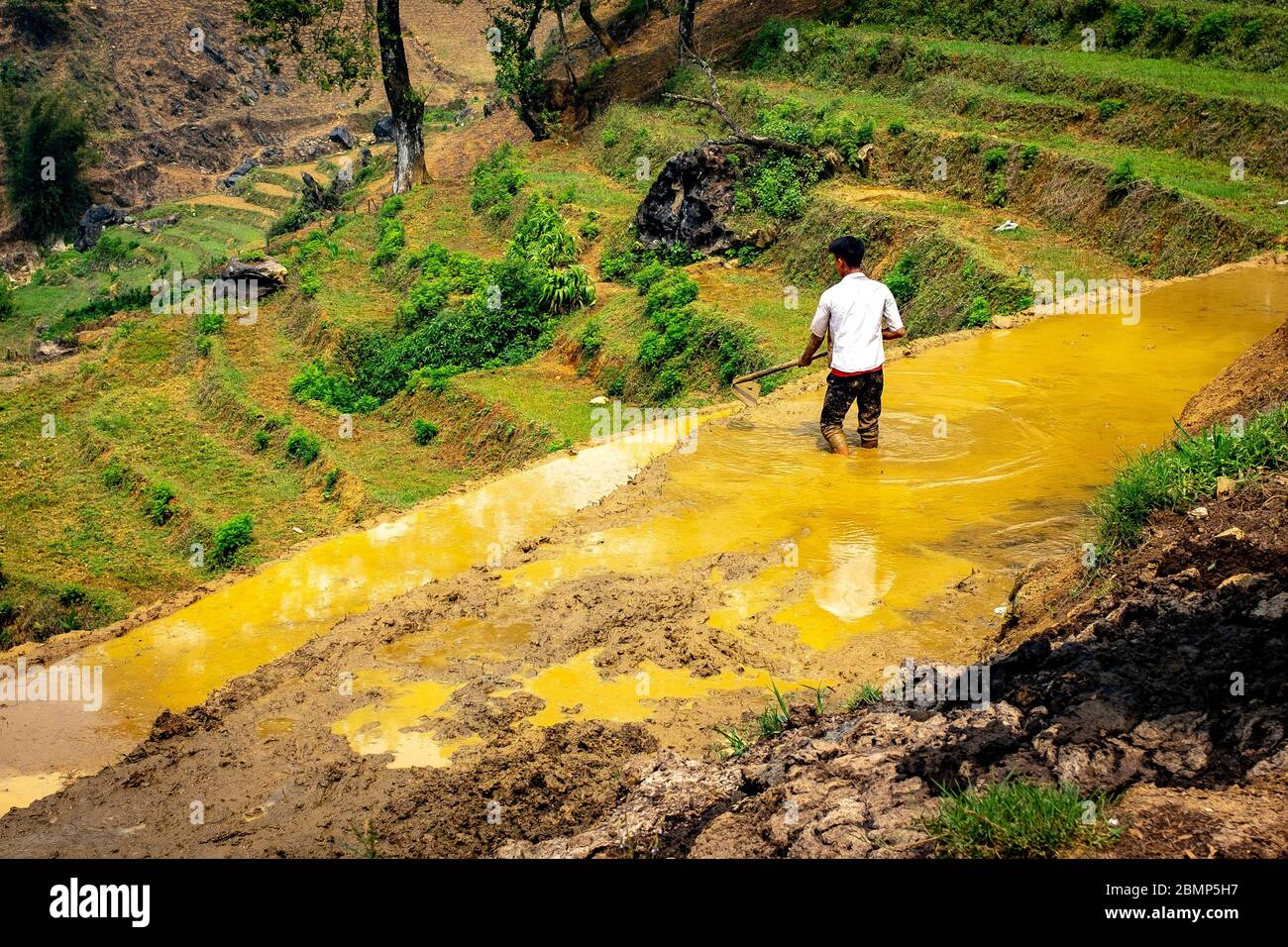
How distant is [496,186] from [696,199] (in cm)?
726

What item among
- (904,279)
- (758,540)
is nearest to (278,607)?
(758,540)

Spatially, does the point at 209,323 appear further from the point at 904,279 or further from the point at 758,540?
the point at 758,540

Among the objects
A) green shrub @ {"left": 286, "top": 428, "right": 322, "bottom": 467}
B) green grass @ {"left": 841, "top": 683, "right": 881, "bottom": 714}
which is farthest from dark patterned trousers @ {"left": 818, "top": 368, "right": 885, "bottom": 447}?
green shrub @ {"left": 286, "top": 428, "right": 322, "bottom": 467}

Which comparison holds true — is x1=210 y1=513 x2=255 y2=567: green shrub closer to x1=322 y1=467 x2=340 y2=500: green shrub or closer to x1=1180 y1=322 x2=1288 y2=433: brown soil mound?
x1=322 y1=467 x2=340 y2=500: green shrub

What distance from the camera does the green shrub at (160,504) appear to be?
662 inches

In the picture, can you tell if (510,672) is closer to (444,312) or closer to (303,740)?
(303,740)

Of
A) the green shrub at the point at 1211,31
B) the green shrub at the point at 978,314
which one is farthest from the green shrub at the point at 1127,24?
the green shrub at the point at 978,314

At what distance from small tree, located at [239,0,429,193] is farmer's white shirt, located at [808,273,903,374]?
17.5 metres

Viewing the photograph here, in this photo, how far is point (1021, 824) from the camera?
3.62 m

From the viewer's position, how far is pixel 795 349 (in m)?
14.9

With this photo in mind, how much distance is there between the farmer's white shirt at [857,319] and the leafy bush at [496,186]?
16.7 metres

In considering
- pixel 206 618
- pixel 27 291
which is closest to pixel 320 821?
pixel 206 618

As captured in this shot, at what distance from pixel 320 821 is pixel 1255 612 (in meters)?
4.06

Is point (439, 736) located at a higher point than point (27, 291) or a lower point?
lower
